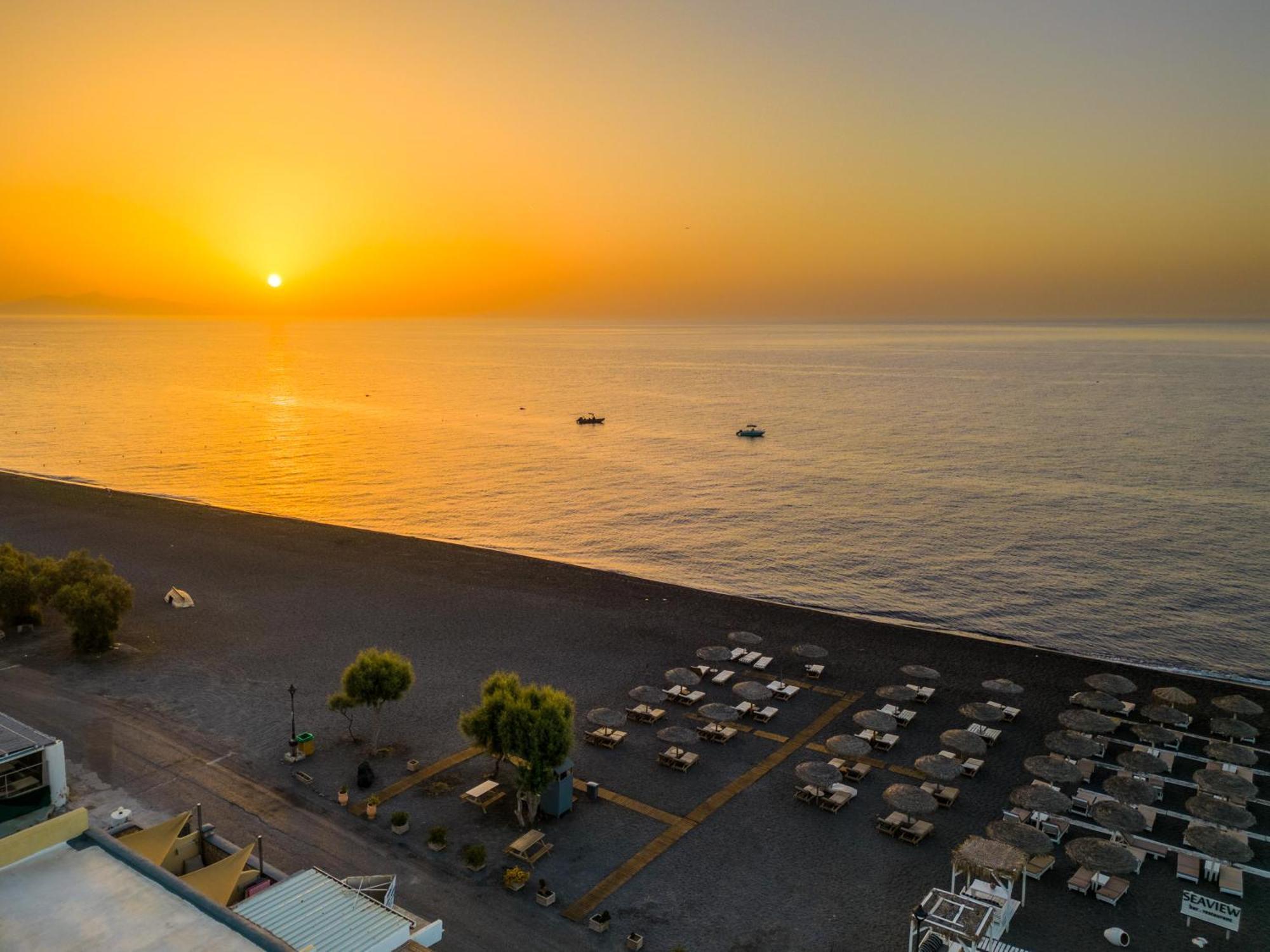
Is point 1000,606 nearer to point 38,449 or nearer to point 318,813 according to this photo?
point 318,813

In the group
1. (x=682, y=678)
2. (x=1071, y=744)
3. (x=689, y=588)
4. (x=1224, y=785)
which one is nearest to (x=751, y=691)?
(x=682, y=678)

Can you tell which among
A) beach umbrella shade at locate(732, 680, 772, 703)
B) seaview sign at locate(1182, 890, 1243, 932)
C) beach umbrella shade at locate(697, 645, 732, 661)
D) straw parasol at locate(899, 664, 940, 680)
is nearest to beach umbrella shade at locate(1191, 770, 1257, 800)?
seaview sign at locate(1182, 890, 1243, 932)

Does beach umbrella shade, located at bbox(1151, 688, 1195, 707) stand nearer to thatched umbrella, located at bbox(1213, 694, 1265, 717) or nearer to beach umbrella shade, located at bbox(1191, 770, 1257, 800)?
thatched umbrella, located at bbox(1213, 694, 1265, 717)

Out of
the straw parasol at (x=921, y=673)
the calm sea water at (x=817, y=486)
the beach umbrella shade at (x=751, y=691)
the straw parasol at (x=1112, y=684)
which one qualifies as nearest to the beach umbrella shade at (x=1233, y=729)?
the straw parasol at (x=1112, y=684)

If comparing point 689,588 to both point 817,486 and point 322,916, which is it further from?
point 817,486

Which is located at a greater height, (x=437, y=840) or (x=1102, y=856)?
(x=1102, y=856)

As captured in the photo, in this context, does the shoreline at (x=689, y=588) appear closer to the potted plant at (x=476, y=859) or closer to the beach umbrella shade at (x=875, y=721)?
the beach umbrella shade at (x=875, y=721)
